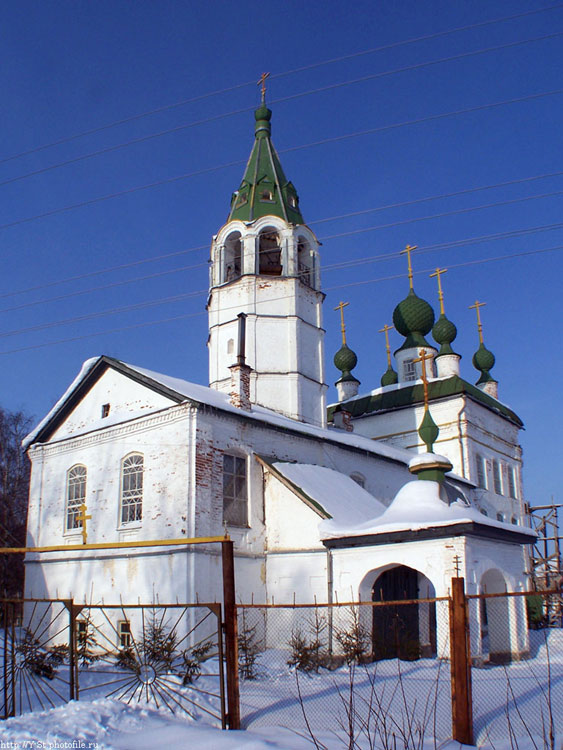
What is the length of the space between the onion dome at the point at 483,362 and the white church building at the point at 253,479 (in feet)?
44.6

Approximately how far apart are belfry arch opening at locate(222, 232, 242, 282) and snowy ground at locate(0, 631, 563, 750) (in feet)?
50.0

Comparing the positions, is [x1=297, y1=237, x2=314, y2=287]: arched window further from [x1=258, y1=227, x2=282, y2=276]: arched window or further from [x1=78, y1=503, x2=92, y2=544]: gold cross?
[x1=78, y1=503, x2=92, y2=544]: gold cross

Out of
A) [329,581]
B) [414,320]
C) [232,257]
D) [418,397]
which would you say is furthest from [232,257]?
[414,320]

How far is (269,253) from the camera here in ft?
81.0

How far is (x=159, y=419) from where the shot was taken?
16.8 meters

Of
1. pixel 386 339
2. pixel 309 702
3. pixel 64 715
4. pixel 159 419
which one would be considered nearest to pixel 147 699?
pixel 64 715

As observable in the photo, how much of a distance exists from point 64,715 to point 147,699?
1212 mm

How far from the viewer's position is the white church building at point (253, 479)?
15.0 meters

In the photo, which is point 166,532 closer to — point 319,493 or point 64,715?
point 319,493

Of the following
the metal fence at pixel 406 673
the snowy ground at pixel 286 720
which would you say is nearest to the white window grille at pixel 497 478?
the metal fence at pixel 406 673

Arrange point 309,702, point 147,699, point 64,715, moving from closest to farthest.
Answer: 1. point 64,715
2. point 147,699
3. point 309,702

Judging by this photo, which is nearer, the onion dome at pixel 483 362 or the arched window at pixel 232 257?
the arched window at pixel 232 257

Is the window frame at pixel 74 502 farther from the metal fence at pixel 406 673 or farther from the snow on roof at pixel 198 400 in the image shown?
the metal fence at pixel 406 673

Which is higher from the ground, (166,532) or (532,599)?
(166,532)
